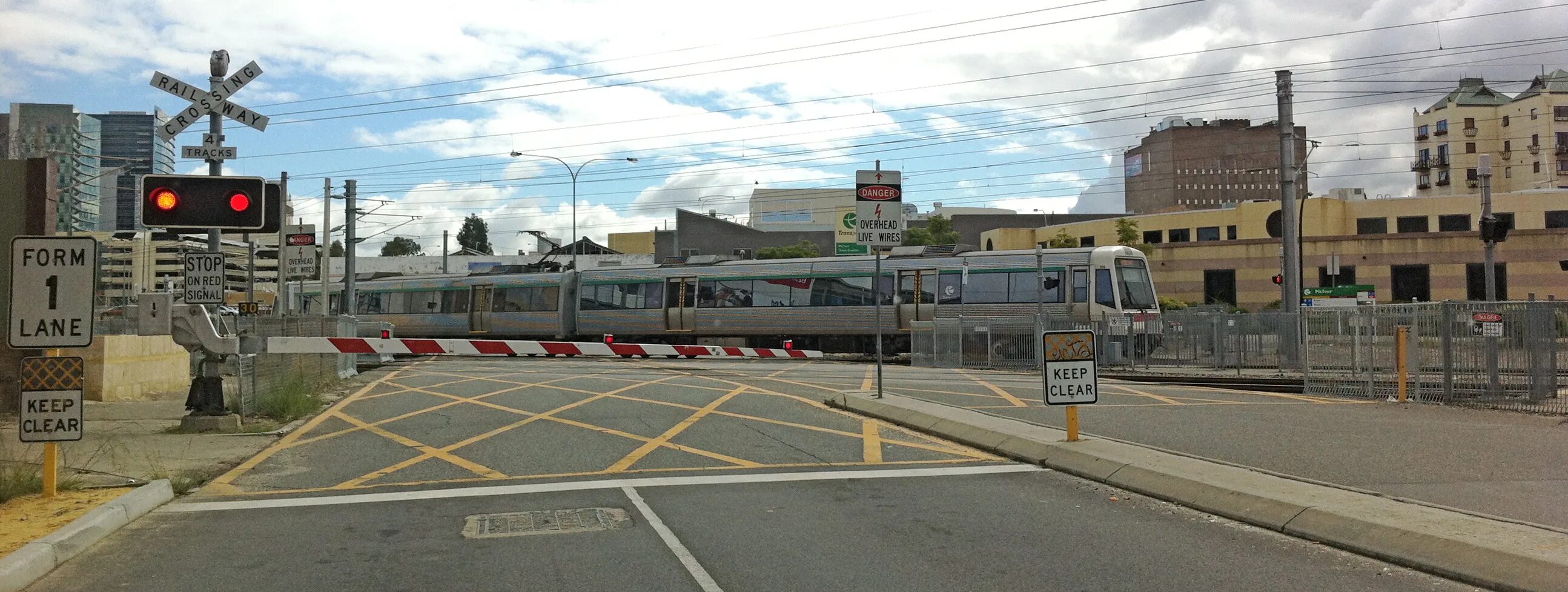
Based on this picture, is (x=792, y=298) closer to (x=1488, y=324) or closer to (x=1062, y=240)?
(x=1488, y=324)

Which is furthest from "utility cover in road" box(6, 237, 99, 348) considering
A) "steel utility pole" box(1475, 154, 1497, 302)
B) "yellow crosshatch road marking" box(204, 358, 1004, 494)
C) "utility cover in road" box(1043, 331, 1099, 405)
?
"steel utility pole" box(1475, 154, 1497, 302)

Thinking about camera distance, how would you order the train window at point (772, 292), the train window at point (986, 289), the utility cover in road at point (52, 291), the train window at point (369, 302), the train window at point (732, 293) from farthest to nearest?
the train window at point (369, 302) → the train window at point (732, 293) → the train window at point (772, 292) → the train window at point (986, 289) → the utility cover in road at point (52, 291)

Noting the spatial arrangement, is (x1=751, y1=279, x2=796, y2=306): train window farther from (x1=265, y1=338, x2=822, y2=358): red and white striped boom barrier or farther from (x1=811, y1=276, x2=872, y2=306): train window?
(x1=265, y1=338, x2=822, y2=358): red and white striped boom barrier

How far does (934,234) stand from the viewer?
79500 mm

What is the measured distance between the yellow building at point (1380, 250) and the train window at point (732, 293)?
33.3m

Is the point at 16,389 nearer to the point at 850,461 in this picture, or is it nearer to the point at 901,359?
the point at 850,461

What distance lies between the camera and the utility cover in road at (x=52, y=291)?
7.93 metres

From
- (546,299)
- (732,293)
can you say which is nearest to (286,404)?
(732,293)

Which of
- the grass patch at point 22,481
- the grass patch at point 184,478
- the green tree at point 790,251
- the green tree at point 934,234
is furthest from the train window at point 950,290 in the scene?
the green tree at point 790,251

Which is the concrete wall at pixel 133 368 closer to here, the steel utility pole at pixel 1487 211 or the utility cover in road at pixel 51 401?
the utility cover in road at pixel 51 401

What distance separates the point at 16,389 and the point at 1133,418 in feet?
44.6

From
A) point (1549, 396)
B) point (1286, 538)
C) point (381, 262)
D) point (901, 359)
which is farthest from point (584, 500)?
point (381, 262)

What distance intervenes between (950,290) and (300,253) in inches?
651

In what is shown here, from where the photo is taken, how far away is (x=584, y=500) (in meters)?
8.42
